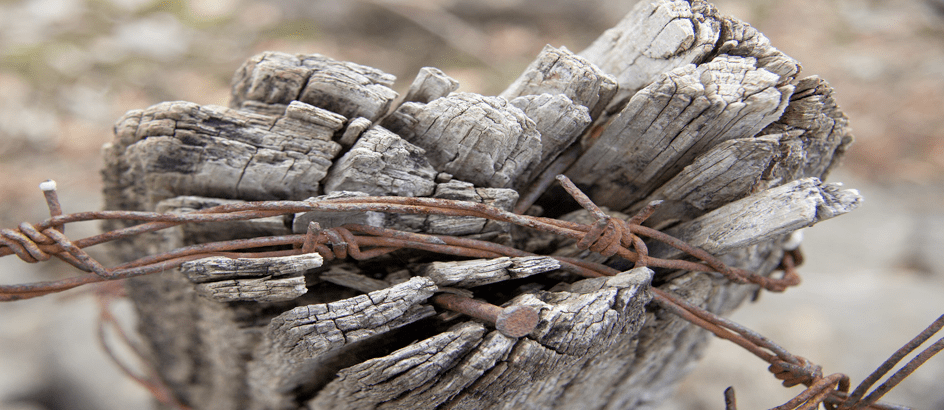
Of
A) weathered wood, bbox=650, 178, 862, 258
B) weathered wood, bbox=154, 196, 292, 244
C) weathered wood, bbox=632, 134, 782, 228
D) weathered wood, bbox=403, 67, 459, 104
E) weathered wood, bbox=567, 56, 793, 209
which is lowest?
weathered wood, bbox=154, 196, 292, 244

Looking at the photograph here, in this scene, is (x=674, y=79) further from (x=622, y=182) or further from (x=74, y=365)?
(x=74, y=365)

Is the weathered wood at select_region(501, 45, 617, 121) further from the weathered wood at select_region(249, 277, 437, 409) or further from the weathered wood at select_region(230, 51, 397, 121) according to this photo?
the weathered wood at select_region(249, 277, 437, 409)

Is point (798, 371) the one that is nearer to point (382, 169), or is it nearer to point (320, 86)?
point (382, 169)

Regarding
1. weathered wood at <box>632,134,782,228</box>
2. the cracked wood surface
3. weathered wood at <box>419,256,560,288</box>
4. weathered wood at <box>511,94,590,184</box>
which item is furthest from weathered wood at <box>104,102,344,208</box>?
weathered wood at <box>632,134,782,228</box>

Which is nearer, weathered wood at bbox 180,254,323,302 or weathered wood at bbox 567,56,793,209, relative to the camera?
weathered wood at bbox 180,254,323,302

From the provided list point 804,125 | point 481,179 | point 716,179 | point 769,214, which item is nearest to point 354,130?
point 481,179

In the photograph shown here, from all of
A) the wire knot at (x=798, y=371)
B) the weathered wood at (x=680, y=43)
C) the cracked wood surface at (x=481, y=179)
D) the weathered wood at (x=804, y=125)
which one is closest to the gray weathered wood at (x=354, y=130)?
the cracked wood surface at (x=481, y=179)
